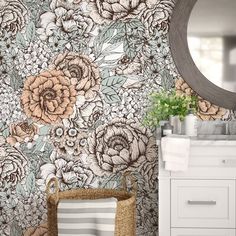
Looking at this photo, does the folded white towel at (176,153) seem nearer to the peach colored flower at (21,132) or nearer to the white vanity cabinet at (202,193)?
the white vanity cabinet at (202,193)

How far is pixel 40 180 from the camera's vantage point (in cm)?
348

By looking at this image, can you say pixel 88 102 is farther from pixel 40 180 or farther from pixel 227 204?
pixel 227 204

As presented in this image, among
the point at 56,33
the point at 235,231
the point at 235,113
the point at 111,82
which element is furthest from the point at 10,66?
the point at 235,231

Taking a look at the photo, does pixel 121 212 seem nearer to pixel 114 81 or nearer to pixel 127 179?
pixel 127 179

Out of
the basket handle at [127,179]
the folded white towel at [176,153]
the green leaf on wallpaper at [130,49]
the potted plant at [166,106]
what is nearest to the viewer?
the folded white towel at [176,153]

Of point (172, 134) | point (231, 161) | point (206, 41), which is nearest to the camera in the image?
point (231, 161)

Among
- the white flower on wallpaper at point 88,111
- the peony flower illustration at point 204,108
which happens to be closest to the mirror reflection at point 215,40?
the peony flower illustration at point 204,108

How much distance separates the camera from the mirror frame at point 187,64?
3.33 meters

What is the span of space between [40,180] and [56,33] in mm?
995

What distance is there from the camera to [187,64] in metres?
3.34

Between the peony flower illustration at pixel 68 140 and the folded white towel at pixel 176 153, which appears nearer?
the folded white towel at pixel 176 153

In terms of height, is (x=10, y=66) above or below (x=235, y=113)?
above

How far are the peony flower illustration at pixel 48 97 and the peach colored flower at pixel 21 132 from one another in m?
0.07

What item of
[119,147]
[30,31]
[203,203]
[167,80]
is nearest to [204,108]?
[167,80]
